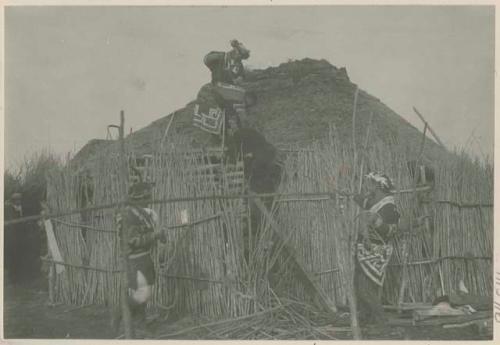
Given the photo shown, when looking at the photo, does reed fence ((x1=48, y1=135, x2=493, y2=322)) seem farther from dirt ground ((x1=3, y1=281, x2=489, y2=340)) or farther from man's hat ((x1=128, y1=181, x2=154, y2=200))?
man's hat ((x1=128, y1=181, x2=154, y2=200))

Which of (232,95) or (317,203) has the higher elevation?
(232,95)

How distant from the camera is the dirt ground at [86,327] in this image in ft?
23.5

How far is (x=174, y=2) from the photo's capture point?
7852 millimetres

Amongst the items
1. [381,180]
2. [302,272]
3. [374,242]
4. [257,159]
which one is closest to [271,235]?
[302,272]

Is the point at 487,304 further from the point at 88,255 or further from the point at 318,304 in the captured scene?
the point at 88,255

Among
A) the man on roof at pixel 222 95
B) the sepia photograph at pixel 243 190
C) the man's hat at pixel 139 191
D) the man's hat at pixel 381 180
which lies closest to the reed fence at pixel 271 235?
the sepia photograph at pixel 243 190

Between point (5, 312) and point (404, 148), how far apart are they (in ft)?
13.3

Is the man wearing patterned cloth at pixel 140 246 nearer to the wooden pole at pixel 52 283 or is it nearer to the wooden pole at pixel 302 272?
the wooden pole at pixel 302 272

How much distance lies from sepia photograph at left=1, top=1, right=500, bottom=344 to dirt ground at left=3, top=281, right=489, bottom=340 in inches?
0.8

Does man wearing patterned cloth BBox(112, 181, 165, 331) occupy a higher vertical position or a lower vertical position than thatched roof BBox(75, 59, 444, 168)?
lower

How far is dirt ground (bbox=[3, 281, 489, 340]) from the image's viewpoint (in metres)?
7.17

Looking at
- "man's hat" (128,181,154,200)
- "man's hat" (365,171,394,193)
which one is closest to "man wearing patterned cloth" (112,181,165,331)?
"man's hat" (128,181,154,200)

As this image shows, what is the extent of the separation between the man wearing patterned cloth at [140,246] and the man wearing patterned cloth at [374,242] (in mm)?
1780

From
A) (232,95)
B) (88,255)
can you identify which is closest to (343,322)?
(88,255)
